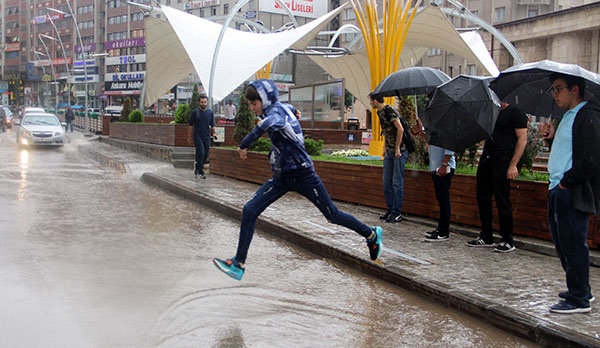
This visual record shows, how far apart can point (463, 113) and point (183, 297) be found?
13.3ft

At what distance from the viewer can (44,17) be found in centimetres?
11844

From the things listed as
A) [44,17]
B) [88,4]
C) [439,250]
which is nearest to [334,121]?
[439,250]

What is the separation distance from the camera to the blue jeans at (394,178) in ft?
29.9

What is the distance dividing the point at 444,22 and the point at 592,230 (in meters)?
18.6

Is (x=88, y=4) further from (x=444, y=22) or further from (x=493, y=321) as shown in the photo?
(x=493, y=321)

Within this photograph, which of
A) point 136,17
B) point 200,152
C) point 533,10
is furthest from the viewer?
point 136,17

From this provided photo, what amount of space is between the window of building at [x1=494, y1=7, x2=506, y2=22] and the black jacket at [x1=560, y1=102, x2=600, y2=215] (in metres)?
51.0

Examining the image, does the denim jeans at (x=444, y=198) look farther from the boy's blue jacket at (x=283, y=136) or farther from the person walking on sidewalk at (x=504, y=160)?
the boy's blue jacket at (x=283, y=136)

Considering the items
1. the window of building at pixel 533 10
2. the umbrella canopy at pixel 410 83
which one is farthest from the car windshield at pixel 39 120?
the window of building at pixel 533 10

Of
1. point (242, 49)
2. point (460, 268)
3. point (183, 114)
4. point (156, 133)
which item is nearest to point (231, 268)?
point (460, 268)

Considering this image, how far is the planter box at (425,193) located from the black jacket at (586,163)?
224 cm

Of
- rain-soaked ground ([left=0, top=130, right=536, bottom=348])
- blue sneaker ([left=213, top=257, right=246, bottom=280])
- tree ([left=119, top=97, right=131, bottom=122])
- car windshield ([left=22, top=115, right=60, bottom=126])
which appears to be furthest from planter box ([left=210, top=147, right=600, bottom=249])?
tree ([left=119, top=97, right=131, bottom=122])

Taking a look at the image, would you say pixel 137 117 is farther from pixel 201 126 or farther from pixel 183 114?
pixel 201 126

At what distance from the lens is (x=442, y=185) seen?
7.97 metres
